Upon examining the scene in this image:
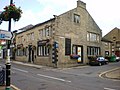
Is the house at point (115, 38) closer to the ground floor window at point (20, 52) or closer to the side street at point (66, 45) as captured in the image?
the side street at point (66, 45)

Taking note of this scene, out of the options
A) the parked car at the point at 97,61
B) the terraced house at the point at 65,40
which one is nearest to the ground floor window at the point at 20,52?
the terraced house at the point at 65,40

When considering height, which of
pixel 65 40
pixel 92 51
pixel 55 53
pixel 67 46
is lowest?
pixel 55 53

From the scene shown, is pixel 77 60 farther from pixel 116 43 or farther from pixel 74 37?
pixel 116 43

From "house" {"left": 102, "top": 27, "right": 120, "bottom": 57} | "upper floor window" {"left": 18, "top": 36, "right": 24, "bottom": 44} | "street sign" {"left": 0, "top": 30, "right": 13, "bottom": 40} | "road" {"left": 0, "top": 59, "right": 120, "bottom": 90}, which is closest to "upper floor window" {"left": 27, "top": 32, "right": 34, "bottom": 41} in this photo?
"upper floor window" {"left": 18, "top": 36, "right": 24, "bottom": 44}

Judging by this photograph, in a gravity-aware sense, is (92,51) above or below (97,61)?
above

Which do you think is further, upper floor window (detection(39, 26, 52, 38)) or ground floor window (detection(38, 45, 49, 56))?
ground floor window (detection(38, 45, 49, 56))

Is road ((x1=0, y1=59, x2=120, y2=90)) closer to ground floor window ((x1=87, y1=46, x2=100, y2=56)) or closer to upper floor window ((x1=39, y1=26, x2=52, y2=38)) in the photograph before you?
upper floor window ((x1=39, y1=26, x2=52, y2=38))

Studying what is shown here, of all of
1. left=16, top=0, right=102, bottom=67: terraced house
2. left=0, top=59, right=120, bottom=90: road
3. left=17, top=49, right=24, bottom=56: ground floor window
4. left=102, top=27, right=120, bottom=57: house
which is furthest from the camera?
left=102, top=27, right=120, bottom=57: house

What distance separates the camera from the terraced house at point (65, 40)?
31.8m

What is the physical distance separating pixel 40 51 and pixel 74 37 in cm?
587

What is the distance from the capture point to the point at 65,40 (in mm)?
32750

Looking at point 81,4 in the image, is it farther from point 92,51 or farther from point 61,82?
point 61,82

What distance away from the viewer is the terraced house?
3184 centimetres

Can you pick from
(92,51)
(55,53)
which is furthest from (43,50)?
(92,51)
